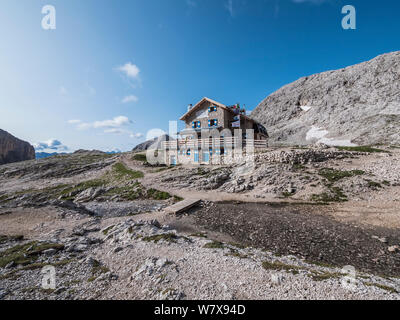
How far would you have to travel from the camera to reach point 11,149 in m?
86.9

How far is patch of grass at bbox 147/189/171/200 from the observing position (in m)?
22.9

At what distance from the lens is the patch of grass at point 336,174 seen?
20.8 meters

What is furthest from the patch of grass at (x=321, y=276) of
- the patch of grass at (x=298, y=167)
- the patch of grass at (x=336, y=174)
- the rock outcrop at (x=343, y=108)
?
the rock outcrop at (x=343, y=108)

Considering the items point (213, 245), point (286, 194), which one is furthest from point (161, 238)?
point (286, 194)

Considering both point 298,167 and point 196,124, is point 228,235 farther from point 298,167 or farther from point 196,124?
point 196,124

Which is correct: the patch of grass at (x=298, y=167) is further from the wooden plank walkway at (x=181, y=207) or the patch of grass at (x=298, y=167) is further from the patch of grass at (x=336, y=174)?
the wooden plank walkway at (x=181, y=207)

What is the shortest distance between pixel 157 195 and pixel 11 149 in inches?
4614

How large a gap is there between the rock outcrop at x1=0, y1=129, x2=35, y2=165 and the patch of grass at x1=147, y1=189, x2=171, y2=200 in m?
111

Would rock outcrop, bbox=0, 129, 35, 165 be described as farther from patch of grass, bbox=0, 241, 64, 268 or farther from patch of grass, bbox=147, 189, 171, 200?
patch of grass, bbox=0, 241, 64, 268

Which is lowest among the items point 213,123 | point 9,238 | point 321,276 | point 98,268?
point 9,238

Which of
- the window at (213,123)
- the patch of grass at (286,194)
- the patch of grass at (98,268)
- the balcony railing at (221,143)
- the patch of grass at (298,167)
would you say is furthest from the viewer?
the window at (213,123)

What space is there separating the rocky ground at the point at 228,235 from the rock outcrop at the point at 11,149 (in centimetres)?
8934

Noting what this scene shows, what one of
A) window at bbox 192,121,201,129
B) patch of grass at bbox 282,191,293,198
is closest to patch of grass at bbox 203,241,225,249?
patch of grass at bbox 282,191,293,198
